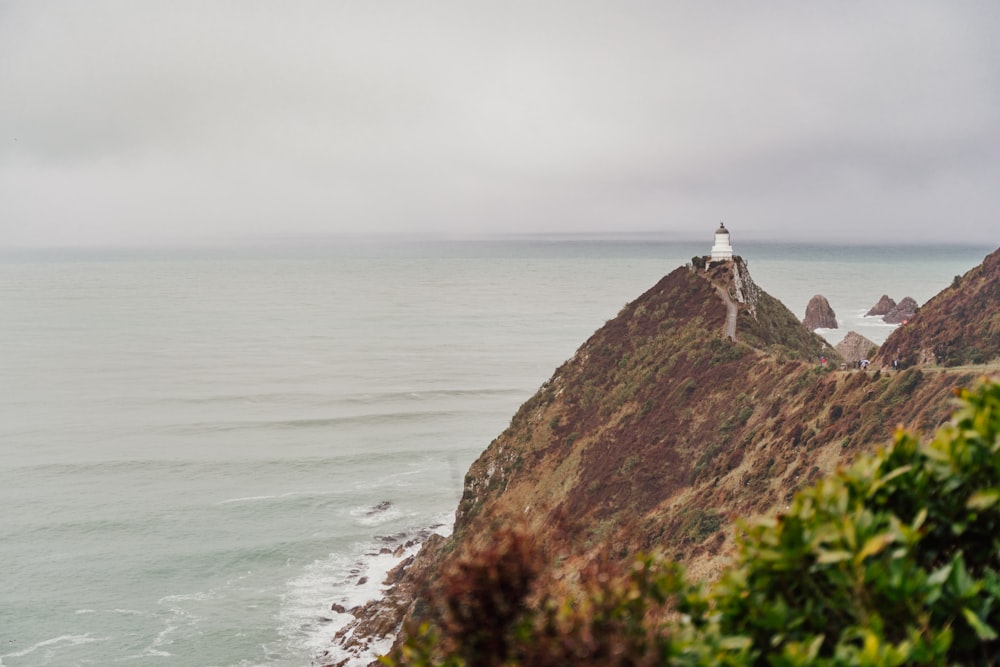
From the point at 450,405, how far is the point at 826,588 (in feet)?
263

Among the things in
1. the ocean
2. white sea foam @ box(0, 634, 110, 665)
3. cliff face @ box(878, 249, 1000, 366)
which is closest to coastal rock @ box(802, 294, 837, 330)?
the ocean

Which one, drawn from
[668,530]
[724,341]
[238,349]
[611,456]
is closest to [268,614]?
[611,456]

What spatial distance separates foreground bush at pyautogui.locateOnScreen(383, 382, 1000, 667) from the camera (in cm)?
475

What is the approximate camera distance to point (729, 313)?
4594 cm

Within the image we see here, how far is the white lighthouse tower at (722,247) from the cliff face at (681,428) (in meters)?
1.37

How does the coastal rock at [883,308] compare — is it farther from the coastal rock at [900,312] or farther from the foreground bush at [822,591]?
the foreground bush at [822,591]

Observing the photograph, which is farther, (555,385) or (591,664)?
(555,385)

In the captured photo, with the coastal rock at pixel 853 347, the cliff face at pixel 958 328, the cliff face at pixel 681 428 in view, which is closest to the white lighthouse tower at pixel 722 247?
the cliff face at pixel 681 428

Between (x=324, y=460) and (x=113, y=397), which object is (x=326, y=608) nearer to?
(x=324, y=460)

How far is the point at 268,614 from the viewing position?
4006 centimetres

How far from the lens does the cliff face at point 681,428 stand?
29625mm

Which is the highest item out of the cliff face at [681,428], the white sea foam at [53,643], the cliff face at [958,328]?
the cliff face at [958,328]

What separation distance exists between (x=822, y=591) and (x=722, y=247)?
50198 millimetres

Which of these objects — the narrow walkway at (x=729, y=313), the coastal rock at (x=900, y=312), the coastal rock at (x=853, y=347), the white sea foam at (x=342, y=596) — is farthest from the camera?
the coastal rock at (x=900, y=312)
